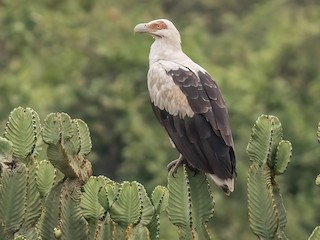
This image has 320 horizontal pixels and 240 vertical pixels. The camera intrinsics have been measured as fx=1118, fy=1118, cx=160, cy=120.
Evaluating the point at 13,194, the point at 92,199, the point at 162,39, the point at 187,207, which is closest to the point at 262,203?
the point at 187,207

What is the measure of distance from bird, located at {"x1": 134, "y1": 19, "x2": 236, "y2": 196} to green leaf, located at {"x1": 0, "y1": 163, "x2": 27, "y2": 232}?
1.18m

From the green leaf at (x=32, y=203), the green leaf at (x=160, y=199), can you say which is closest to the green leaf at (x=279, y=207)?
the green leaf at (x=160, y=199)

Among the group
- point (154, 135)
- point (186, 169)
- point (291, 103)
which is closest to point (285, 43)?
point (291, 103)

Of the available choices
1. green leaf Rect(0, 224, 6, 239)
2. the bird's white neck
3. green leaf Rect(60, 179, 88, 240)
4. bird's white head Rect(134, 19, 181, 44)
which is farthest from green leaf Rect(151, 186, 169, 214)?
bird's white head Rect(134, 19, 181, 44)

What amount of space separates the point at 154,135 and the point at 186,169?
13327 millimetres

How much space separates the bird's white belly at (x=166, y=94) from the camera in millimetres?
7641

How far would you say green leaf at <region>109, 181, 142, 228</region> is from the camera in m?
5.87

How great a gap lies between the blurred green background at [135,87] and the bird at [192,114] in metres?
8.40

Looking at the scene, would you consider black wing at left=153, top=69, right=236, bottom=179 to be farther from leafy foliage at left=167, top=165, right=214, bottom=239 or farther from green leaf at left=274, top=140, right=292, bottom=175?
green leaf at left=274, top=140, right=292, bottom=175

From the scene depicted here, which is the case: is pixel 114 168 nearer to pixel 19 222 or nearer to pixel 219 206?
pixel 219 206

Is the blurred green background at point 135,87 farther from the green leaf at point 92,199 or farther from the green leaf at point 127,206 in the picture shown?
the green leaf at point 127,206

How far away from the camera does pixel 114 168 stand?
2048 centimetres

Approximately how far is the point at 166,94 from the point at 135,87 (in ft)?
44.0

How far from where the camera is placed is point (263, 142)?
6281 mm
